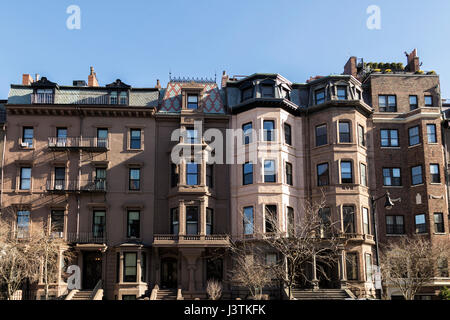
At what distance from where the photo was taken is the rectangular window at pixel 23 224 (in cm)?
3547

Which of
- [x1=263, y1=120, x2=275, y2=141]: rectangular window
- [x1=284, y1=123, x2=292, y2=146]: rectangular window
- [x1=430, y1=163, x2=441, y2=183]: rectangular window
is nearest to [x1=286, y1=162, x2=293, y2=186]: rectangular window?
[x1=284, y1=123, x2=292, y2=146]: rectangular window

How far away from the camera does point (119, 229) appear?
3684cm

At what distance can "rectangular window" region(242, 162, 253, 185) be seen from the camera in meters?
37.8

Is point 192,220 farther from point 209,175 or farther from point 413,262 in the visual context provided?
point 413,262

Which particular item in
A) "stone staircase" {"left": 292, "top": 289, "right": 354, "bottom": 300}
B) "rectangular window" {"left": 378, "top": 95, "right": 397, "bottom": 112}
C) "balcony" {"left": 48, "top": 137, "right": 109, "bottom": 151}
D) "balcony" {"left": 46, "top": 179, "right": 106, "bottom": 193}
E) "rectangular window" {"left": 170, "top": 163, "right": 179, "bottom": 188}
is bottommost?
"stone staircase" {"left": 292, "top": 289, "right": 354, "bottom": 300}

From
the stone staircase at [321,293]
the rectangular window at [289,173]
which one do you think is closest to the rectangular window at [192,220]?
the rectangular window at [289,173]

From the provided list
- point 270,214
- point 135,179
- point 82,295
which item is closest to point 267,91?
point 270,214

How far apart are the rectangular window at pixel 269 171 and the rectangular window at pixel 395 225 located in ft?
31.4

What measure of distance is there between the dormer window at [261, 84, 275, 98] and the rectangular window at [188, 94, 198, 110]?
535 centimetres

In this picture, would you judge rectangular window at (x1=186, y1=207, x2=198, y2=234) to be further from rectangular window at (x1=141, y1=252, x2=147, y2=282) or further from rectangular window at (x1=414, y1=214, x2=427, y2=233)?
rectangular window at (x1=414, y1=214, x2=427, y2=233)

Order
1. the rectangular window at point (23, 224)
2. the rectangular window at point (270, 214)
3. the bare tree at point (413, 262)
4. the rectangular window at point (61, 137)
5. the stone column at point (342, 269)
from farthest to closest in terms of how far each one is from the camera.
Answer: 1. the rectangular window at point (61, 137)
2. the rectangular window at point (270, 214)
3. the rectangular window at point (23, 224)
4. the stone column at point (342, 269)
5. the bare tree at point (413, 262)

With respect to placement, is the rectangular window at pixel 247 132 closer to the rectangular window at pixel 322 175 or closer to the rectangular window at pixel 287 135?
the rectangular window at pixel 287 135

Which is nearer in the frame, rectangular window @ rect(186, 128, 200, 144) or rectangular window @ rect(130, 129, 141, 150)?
rectangular window @ rect(186, 128, 200, 144)

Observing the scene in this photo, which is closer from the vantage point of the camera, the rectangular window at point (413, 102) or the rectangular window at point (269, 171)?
the rectangular window at point (269, 171)
